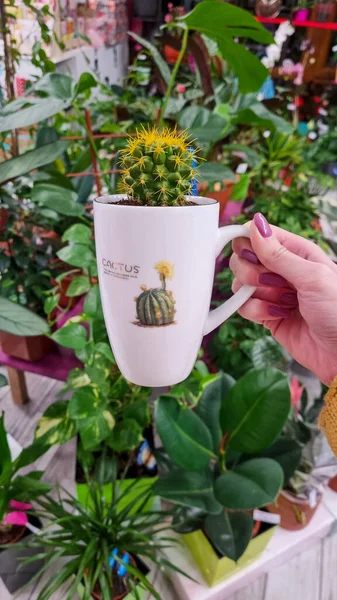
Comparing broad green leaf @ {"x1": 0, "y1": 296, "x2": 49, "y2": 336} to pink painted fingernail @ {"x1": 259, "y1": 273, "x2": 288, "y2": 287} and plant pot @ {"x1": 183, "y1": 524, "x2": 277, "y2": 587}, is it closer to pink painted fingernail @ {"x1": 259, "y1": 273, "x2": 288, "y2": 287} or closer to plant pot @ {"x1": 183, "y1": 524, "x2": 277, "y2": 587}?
pink painted fingernail @ {"x1": 259, "y1": 273, "x2": 288, "y2": 287}

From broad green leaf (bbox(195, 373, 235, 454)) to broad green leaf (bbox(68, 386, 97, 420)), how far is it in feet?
0.88

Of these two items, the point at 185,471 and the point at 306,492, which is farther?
the point at 306,492

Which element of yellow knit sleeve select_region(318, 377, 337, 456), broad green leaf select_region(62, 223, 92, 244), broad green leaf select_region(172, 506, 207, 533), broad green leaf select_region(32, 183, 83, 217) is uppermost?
broad green leaf select_region(32, 183, 83, 217)

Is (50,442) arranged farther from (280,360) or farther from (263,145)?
(263,145)

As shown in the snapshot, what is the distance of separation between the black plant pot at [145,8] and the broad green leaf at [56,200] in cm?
213

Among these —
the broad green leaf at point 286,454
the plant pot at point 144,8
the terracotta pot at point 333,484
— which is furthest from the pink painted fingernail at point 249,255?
the plant pot at point 144,8

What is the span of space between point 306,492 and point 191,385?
1.50 feet

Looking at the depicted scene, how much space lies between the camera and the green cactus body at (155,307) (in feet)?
1.45

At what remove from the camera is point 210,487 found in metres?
0.88

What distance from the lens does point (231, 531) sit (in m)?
0.86

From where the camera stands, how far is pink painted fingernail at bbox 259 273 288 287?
62cm

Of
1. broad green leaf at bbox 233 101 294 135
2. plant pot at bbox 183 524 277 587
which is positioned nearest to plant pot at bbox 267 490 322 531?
plant pot at bbox 183 524 277 587

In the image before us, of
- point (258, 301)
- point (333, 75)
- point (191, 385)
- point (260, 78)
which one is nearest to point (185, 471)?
point (191, 385)

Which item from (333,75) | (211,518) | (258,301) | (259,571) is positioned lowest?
(259,571)
